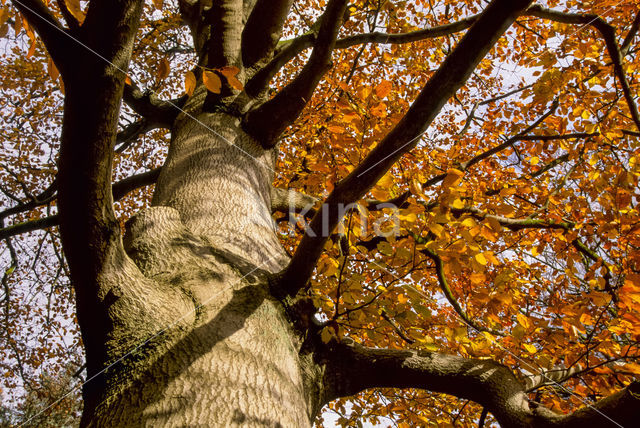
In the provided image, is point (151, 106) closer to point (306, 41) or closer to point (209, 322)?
point (306, 41)

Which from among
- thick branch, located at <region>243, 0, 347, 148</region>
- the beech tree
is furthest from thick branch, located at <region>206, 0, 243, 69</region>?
thick branch, located at <region>243, 0, 347, 148</region>

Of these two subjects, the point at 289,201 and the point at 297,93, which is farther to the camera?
the point at 289,201

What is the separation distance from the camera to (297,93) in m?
2.66

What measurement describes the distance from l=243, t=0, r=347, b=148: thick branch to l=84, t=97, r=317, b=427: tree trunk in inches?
20.3

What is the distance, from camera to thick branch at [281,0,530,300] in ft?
3.76

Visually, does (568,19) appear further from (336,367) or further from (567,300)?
(567,300)

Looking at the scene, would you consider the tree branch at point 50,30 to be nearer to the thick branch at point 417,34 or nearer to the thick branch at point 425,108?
the thick branch at point 425,108

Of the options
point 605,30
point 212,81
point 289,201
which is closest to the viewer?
point 212,81

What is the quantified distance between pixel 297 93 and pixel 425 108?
1602 mm

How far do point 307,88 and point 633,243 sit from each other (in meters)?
4.47

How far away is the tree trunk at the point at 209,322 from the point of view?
119 cm

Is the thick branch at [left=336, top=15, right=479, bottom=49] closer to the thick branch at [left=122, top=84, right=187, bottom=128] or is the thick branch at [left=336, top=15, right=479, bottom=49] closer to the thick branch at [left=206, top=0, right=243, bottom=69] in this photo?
the thick branch at [left=206, top=0, right=243, bottom=69]

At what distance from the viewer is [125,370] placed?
1.32m

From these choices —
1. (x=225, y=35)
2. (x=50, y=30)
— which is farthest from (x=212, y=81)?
(x=225, y=35)
